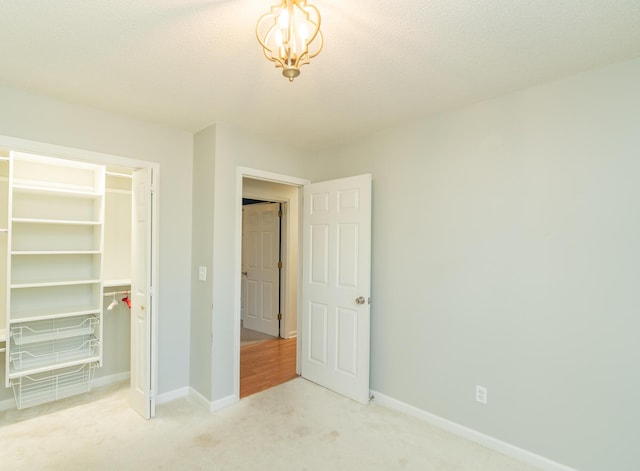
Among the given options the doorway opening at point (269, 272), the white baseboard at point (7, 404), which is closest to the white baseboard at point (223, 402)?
the doorway opening at point (269, 272)

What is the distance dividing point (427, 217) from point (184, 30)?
2.07m

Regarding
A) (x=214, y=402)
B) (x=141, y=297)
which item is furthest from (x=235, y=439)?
(x=141, y=297)

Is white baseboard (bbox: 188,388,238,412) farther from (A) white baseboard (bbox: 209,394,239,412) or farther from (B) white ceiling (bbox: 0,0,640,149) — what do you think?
(B) white ceiling (bbox: 0,0,640,149)

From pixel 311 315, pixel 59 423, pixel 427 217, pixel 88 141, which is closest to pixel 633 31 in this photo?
pixel 427 217

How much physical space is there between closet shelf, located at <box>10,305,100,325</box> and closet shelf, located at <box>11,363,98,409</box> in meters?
0.50

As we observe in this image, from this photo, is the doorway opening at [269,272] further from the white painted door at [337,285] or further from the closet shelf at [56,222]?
the closet shelf at [56,222]

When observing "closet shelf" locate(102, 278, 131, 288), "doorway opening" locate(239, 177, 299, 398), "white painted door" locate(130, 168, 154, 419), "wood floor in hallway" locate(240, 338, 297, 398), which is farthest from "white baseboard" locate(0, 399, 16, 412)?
"doorway opening" locate(239, 177, 299, 398)

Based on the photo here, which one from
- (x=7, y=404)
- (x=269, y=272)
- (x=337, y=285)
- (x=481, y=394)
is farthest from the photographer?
(x=269, y=272)

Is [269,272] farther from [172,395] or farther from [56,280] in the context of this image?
[56,280]

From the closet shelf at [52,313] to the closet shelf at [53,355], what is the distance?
0.26 metres

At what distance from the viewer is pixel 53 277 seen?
3.00 m

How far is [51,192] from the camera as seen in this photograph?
2.86 meters

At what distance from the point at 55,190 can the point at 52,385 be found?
171 cm

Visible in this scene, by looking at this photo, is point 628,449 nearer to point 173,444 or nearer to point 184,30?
point 173,444
